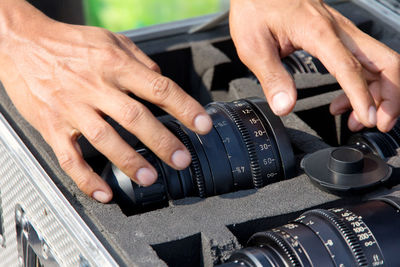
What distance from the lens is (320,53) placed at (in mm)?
1304

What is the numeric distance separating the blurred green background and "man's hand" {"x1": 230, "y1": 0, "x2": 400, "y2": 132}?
6.69 ft

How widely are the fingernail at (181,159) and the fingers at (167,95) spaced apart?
1.9 inches

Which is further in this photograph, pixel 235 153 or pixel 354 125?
pixel 354 125

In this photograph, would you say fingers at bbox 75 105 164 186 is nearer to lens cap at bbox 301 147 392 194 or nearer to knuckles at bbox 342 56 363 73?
lens cap at bbox 301 147 392 194

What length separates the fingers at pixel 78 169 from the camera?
1188 mm

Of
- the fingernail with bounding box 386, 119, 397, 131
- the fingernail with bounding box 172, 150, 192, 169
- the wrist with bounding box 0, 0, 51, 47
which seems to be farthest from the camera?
the wrist with bounding box 0, 0, 51, 47

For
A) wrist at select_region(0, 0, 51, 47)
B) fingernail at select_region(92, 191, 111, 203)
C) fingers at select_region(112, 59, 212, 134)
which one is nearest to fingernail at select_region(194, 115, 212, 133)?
fingers at select_region(112, 59, 212, 134)

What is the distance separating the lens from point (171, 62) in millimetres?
1777

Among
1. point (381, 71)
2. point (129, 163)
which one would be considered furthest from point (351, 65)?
point (129, 163)

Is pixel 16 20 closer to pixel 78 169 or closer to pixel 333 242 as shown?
pixel 78 169

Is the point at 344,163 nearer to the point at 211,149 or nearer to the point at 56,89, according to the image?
the point at 211,149

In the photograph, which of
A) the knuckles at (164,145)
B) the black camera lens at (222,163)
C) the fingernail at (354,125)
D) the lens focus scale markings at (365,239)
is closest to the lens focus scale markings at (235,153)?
the black camera lens at (222,163)

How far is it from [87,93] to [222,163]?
0.94ft

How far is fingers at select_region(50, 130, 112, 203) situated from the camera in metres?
1.19
